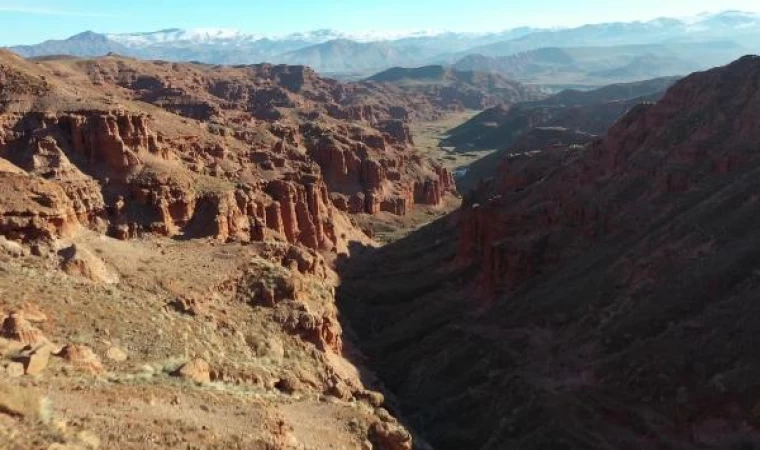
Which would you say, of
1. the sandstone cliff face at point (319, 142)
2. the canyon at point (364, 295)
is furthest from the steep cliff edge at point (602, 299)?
the sandstone cliff face at point (319, 142)

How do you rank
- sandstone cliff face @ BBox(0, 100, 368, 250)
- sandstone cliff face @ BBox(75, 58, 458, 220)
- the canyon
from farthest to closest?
sandstone cliff face @ BBox(75, 58, 458, 220), sandstone cliff face @ BBox(0, 100, 368, 250), the canyon

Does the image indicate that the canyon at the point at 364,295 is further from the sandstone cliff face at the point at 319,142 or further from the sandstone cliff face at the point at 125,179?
the sandstone cliff face at the point at 319,142

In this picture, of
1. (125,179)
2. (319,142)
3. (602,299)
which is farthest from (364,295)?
(319,142)

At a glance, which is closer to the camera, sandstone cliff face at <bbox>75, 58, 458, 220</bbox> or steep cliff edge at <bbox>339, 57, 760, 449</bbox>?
steep cliff edge at <bbox>339, 57, 760, 449</bbox>

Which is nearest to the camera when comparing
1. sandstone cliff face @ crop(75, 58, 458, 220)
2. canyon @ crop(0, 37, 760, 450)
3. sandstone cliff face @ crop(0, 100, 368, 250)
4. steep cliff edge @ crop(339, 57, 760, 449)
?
canyon @ crop(0, 37, 760, 450)

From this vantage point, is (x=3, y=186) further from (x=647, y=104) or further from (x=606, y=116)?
(x=606, y=116)

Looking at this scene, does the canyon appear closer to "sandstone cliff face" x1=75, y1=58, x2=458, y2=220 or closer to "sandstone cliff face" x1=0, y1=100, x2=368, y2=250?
"sandstone cliff face" x1=0, y1=100, x2=368, y2=250

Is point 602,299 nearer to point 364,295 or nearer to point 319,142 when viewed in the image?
point 364,295

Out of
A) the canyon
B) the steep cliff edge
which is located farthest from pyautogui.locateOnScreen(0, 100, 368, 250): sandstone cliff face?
the steep cliff edge

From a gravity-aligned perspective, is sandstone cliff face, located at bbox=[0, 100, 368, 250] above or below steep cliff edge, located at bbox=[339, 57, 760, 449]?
above

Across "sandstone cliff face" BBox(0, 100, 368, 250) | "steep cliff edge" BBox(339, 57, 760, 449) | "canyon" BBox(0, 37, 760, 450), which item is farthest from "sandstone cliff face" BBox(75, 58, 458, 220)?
"steep cliff edge" BBox(339, 57, 760, 449)
